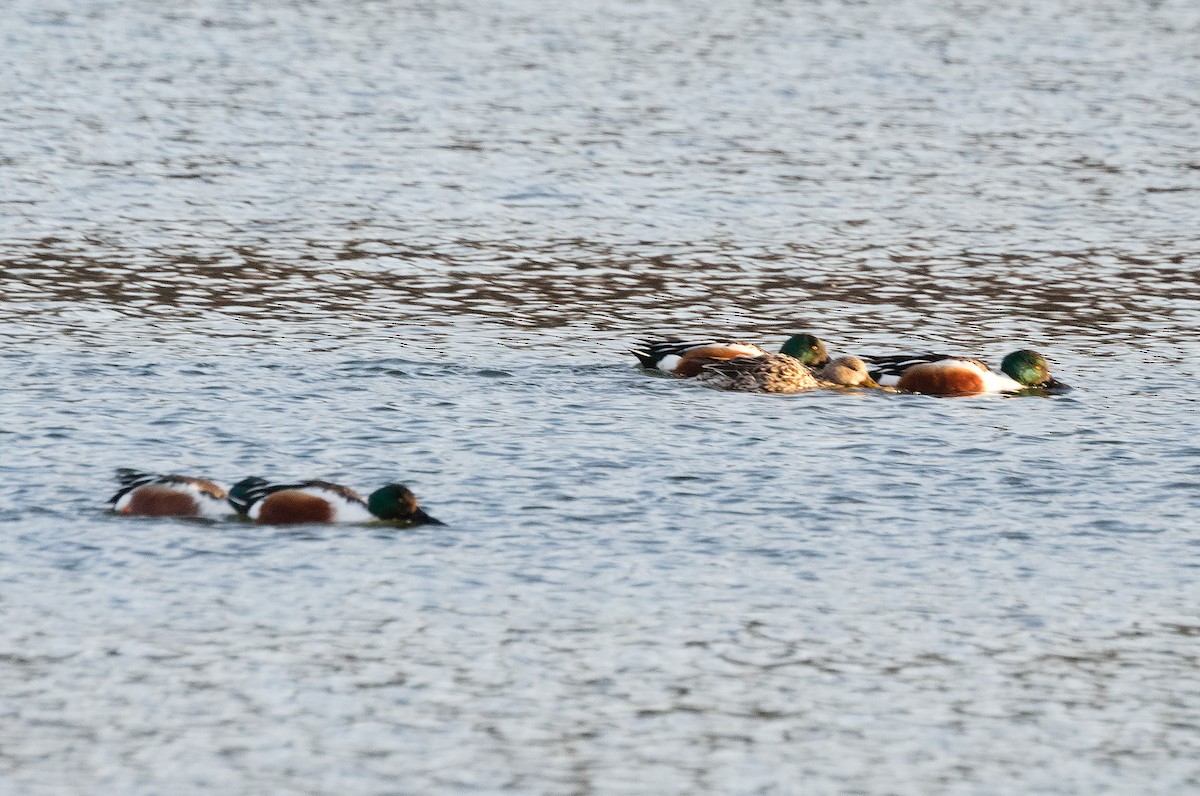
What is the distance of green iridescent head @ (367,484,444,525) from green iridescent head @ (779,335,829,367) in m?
5.13

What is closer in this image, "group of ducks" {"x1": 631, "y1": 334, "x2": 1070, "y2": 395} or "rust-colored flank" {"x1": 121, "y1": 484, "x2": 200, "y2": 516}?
"rust-colored flank" {"x1": 121, "y1": 484, "x2": 200, "y2": 516}

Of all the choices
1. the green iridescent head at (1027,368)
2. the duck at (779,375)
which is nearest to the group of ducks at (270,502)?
the duck at (779,375)

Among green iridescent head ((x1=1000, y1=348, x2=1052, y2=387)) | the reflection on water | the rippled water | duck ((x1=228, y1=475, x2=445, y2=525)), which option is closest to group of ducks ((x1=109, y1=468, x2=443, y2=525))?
duck ((x1=228, y1=475, x2=445, y2=525))

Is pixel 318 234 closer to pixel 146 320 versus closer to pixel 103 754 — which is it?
pixel 146 320

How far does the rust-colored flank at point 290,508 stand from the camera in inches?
464

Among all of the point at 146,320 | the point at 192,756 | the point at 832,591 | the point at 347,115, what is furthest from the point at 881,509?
the point at 347,115

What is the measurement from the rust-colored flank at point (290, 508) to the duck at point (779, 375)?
184 inches

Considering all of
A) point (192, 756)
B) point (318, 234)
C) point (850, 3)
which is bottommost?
point (192, 756)

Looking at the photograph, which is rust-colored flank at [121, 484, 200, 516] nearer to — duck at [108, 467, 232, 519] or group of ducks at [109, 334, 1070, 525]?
duck at [108, 467, 232, 519]

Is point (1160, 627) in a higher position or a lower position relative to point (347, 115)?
lower

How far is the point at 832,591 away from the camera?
35.7 feet

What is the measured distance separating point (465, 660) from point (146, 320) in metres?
8.68

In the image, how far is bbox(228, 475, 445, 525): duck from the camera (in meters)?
11.8

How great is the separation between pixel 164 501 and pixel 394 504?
131cm
